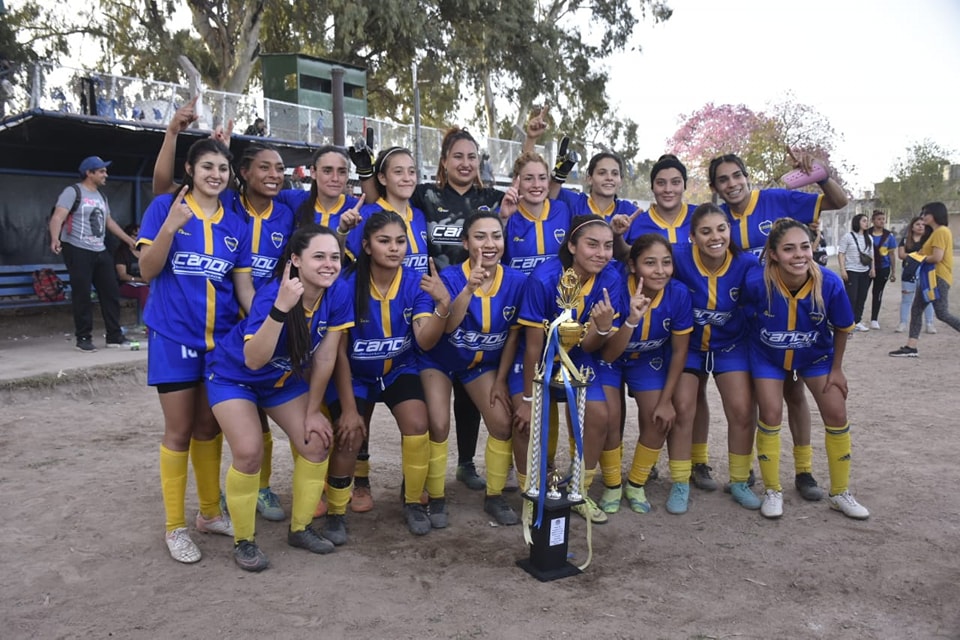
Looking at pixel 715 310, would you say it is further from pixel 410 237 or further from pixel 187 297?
pixel 187 297

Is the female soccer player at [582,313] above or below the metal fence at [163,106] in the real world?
below

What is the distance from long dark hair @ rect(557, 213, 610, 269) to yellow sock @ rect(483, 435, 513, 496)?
3.72 feet

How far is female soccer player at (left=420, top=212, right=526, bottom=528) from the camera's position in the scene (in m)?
4.37

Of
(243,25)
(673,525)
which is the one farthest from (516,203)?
(243,25)

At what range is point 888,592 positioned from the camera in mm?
3562

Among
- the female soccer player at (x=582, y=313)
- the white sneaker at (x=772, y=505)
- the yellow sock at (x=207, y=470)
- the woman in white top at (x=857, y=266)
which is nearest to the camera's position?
the yellow sock at (x=207, y=470)

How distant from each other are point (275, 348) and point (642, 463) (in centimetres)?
242

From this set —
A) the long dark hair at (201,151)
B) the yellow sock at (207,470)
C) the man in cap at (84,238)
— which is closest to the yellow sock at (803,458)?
the yellow sock at (207,470)

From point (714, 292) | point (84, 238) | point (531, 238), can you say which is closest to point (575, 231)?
point (531, 238)

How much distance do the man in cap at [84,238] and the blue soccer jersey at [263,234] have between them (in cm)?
471

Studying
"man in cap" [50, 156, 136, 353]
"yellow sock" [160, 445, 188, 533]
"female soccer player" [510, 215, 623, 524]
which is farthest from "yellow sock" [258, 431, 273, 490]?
"man in cap" [50, 156, 136, 353]

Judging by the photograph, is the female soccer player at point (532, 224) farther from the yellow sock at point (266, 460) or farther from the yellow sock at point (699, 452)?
the yellow sock at point (266, 460)

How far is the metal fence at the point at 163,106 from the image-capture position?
1209cm

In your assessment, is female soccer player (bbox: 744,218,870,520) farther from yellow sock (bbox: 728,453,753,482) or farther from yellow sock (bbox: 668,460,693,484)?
yellow sock (bbox: 668,460,693,484)
